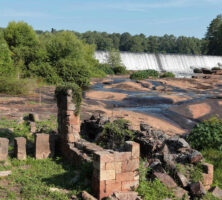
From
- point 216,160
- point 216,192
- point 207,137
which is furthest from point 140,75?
point 216,192

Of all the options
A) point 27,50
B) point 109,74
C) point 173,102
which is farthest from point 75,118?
point 109,74

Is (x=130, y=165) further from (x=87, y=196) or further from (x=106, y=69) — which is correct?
(x=106, y=69)

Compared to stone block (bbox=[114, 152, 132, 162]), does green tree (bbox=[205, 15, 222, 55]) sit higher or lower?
higher

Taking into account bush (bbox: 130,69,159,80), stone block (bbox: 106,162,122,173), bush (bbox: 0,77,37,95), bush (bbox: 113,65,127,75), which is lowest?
stone block (bbox: 106,162,122,173)

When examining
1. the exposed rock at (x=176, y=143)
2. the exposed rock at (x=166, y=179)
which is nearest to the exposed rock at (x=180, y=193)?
the exposed rock at (x=166, y=179)

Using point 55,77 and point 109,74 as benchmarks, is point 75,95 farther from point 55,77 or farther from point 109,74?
point 109,74

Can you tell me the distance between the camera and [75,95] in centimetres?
987

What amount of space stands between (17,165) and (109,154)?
12.1 ft

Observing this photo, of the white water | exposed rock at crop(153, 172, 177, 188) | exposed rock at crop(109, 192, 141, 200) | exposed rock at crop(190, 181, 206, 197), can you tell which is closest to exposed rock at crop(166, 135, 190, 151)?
exposed rock at crop(153, 172, 177, 188)

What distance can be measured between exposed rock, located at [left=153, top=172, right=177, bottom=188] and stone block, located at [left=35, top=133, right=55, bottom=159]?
3.95 m

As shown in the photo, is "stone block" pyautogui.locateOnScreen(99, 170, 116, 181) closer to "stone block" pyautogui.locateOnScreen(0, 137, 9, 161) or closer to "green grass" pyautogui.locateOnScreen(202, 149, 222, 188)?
"green grass" pyautogui.locateOnScreen(202, 149, 222, 188)

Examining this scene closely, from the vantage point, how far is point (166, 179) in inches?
293

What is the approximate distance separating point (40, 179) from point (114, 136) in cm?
367

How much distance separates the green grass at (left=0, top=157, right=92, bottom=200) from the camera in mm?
6812
